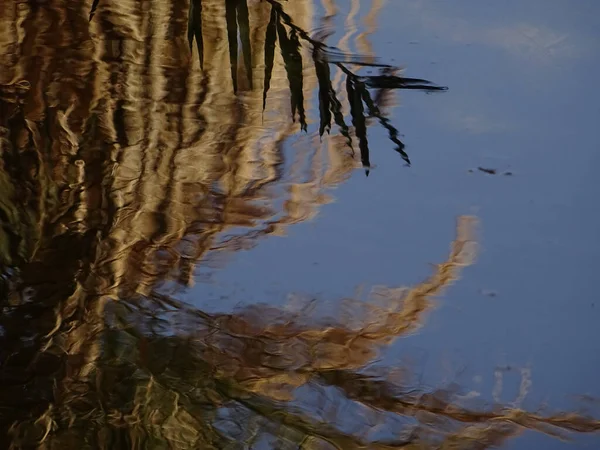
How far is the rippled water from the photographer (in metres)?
0.70

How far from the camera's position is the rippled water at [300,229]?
27.5 inches

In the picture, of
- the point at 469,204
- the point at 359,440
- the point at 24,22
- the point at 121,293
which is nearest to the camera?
the point at 359,440

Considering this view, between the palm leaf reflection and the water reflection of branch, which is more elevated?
the palm leaf reflection

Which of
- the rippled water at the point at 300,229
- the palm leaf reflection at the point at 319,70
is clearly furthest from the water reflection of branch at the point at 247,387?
the palm leaf reflection at the point at 319,70

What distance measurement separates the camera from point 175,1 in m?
1.32

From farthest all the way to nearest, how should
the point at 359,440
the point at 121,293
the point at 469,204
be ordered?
the point at 469,204
the point at 121,293
the point at 359,440

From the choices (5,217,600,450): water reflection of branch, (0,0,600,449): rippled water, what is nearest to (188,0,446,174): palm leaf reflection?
(0,0,600,449): rippled water

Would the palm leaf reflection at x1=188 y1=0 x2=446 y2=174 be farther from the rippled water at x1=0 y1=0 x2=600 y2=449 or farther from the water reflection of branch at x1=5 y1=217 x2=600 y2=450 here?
the water reflection of branch at x1=5 y1=217 x2=600 y2=450

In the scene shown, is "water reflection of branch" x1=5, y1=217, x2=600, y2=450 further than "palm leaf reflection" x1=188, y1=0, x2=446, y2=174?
No

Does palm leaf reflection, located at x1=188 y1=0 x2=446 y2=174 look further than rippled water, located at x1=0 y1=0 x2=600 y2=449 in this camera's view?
Yes

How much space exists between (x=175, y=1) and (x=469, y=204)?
63 cm

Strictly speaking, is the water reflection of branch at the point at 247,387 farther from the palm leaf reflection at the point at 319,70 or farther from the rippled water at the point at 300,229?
the palm leaf reflection at the point at 319,70

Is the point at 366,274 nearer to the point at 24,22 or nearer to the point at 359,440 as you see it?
the point at 359,440

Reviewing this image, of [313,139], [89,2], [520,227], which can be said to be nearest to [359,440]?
[520,227]
